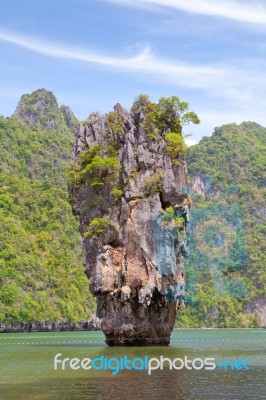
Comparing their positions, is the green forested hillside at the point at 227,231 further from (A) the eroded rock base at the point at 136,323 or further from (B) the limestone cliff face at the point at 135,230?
(A) the eroded rock base at the point at 136,323

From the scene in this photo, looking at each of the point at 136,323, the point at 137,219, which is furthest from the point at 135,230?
Answer: the point at 136,323

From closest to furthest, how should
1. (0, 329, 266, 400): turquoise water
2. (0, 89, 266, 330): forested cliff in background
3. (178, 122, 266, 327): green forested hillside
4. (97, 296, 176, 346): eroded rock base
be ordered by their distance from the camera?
(0, 329, 266, 400): turquoise water → (97, 296, 176, 346): eroded rock base → (0, 89, 266, 330): forested cliff in background → (178, 122, 266, 327): green forested hillside

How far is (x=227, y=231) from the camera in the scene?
326 feet

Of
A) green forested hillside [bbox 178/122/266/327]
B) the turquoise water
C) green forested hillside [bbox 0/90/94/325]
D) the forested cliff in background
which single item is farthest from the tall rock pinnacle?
green forested hillside [bbox 0/90/94/325]

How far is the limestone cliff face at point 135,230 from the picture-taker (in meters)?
42.2

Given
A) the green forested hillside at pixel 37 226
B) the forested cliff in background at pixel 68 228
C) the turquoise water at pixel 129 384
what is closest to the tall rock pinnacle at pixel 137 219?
the turquoise water at pixel 129 384

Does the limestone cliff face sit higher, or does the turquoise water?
the limestone cliff face

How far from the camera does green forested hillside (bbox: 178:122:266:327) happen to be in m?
100

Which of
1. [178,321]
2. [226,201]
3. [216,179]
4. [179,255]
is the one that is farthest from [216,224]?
[216,179]

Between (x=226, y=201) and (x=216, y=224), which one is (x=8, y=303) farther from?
(x=226, y=201)

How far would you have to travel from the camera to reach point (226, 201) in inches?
6363

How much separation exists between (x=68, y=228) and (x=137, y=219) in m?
89.9

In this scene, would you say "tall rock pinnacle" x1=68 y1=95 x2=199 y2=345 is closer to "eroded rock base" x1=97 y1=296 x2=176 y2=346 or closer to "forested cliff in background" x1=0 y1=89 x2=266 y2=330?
"eroded rock base" x1=97 y1=296 x2=176 y2=346

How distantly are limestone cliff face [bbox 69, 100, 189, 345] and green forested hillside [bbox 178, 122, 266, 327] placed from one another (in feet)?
72.8
